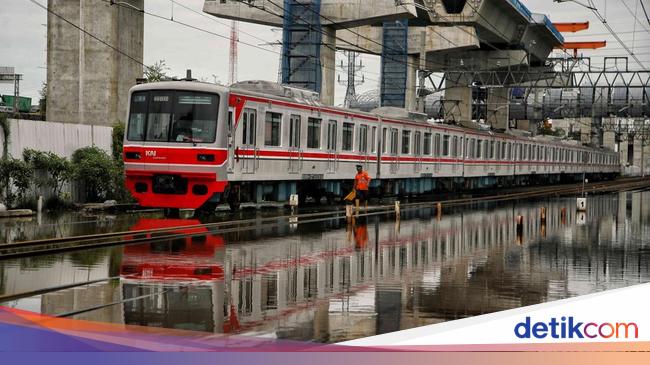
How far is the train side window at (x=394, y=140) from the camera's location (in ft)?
133

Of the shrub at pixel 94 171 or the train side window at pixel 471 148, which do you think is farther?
the train side window at pixel 471 148

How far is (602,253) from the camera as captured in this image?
19641 mm

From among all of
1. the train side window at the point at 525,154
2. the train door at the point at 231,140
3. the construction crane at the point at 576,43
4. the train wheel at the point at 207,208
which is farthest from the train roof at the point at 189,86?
the construction crane at the point at 576,43

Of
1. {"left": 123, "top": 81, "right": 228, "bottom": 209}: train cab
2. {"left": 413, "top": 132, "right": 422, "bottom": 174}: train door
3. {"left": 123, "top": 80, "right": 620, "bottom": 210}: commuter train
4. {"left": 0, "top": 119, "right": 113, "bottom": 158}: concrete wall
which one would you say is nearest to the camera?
{"left": 123, "top": 81, "right": 228, "bottom": 209}: train cab

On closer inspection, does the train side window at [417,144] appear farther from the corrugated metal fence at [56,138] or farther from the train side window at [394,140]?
the corrugated metal fence at [56,138]

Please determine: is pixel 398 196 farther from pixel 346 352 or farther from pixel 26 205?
pixel 346 352

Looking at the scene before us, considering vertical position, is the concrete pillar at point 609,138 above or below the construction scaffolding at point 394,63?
below

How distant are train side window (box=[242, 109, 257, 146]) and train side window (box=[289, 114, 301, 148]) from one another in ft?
9.46

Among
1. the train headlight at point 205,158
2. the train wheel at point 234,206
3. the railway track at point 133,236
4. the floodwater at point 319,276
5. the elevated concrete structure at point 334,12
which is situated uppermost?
the elevated concrete structure at point 334,12

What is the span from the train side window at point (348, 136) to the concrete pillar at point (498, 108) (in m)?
43.1

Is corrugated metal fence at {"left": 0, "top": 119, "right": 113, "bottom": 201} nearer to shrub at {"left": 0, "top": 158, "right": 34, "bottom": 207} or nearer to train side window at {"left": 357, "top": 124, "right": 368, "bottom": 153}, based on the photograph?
shrub at {"left": 0, "top": 158, "right": 34, "bottom": 207}

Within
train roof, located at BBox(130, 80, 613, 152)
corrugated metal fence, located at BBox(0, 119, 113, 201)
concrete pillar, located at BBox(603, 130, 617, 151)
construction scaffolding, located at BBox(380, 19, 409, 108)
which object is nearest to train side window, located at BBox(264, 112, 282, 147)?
train roof, located at BBox(130, 80, 613, 152)

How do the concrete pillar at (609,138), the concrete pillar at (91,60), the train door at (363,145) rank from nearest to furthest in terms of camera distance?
the concrete pillar at (91,60), the train door at (363,145), the concrete pillar at (609,138)

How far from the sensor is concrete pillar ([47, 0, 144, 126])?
33656 mm
